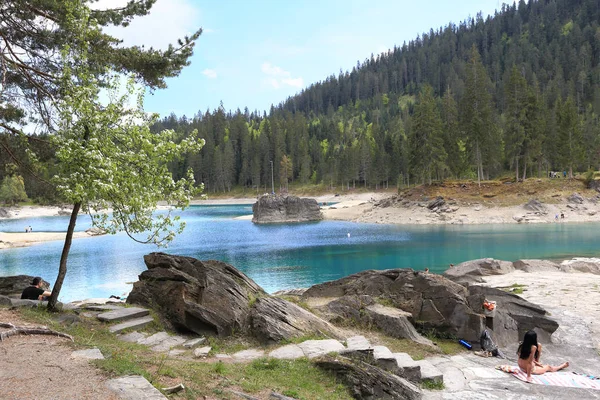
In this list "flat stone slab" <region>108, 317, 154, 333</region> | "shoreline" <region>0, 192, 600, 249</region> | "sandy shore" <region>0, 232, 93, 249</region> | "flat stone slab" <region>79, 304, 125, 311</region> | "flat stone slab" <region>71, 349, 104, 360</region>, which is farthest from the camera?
"shoreline" <region>0, 192, 600, 249</region>

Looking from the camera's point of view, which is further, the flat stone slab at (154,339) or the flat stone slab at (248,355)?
the flat stone slab at (154,339)

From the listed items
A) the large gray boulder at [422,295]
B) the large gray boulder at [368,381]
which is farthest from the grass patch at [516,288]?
the large gray boulder at [368,381]

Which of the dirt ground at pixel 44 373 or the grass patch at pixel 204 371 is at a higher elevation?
the dirt ground at pixel 44 373

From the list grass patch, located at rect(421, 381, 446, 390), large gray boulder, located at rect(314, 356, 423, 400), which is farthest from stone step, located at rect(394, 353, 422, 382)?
large gray boulder, located at rect(314, 356, 423, 400)

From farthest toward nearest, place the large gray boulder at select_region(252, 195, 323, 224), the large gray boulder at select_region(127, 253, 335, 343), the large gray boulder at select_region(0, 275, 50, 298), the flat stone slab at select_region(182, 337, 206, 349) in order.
Answer: the large gray boulder at select_region(252, 195, 323, 224) → the large gray boulder at select_region(0, 275, 50, 298) → the large gray boulder at select_region(127, 253, 335, 343) → the flat stone slab at select_region(182, 337, 206, 349)

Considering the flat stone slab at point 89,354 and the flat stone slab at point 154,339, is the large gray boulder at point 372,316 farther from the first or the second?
the flat stone slab at point 89,354

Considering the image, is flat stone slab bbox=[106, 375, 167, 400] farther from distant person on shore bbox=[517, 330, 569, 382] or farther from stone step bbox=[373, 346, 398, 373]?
distant person on shore bbox=[517, 330, 569, 382]

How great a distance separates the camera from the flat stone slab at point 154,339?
12066mm

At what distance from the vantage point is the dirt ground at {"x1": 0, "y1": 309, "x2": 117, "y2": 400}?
6.92 metres

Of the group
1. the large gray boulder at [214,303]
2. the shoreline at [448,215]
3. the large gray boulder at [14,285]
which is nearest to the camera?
the large gray boulder at [214,303]

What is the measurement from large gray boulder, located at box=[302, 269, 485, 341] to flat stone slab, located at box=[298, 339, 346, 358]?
5654 mm

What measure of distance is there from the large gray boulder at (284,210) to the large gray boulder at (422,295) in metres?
72.3

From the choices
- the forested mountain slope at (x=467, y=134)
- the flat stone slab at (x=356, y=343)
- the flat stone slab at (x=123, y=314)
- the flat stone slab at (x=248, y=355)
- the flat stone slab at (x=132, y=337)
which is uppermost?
the forested mountain slope at (x=467, y=134)

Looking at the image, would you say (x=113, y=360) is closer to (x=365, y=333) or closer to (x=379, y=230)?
(x=365, y=333)
